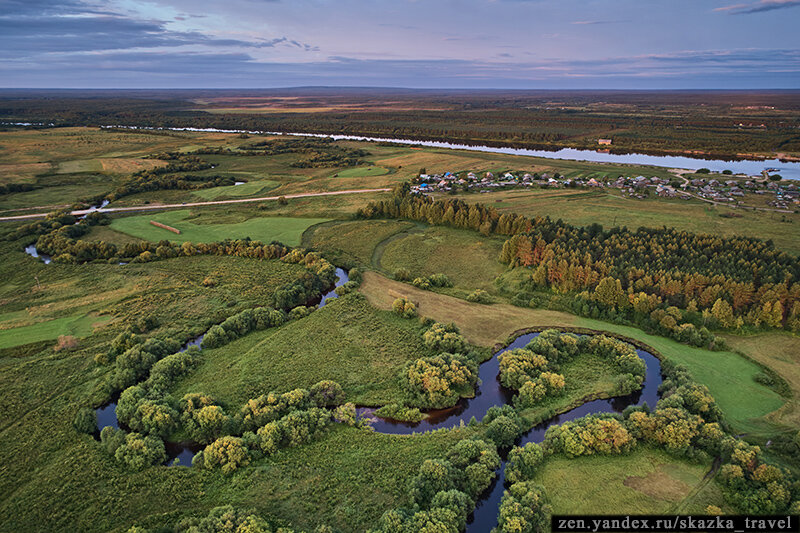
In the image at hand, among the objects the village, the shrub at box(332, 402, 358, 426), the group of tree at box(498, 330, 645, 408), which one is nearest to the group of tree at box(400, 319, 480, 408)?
the group of tree at box(498, 330, 645, 408)

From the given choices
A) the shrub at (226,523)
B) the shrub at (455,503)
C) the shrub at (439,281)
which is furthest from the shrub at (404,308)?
the shrub at (226,523)

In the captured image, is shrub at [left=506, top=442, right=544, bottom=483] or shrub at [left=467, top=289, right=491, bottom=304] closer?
shrub at [left=506, top=442, right=544, bottom=483]

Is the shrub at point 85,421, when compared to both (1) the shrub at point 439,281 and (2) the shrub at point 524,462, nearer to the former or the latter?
(2) the shrub at point 524,462

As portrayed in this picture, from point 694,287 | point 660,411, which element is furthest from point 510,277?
point 660,411

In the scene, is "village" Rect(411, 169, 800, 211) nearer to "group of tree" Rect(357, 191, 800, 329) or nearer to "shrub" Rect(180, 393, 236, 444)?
"group of tree" Rect(357, 191, 800, 329)

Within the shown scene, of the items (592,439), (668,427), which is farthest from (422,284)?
(668,427)

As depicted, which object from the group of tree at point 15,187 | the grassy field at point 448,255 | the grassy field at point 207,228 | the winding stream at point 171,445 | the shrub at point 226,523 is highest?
the group of tree at point 15,187
